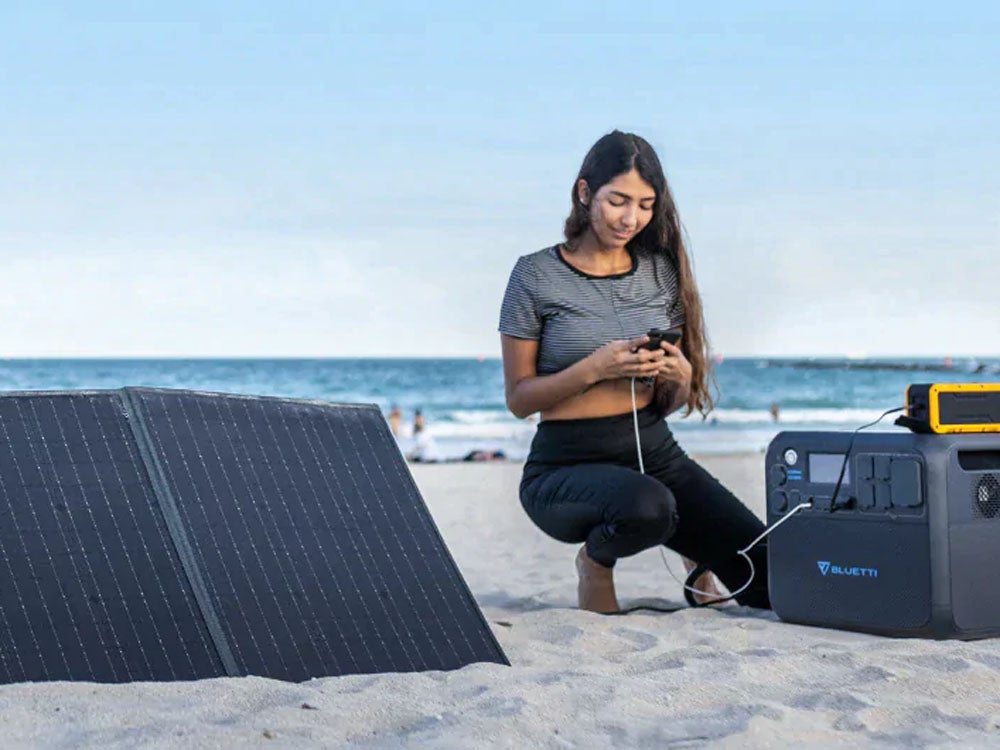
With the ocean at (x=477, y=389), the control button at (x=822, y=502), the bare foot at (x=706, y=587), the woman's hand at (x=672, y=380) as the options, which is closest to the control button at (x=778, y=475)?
the control button at (x=822, y=502)

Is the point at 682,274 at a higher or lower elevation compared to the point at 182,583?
higher

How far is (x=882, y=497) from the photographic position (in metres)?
3.56

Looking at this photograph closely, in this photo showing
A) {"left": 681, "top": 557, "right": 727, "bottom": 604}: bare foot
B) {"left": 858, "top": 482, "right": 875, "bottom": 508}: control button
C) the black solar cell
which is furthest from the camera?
{"left": 681, "top": 557, "right": 727, "bottom": 604}: bare foot

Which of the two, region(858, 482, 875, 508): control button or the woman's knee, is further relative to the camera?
the woman's knee

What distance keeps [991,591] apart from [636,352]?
115 cm

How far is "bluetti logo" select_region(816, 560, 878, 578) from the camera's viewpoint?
3625mm

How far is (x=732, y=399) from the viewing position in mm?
35344

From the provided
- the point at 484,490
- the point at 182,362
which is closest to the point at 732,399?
the point at 484,490

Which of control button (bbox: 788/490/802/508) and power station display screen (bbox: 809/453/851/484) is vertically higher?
power station display screen (bbox: 809/453/851/484)

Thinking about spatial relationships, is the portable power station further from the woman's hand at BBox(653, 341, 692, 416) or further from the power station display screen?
the woman's hand at BBox(653, 341, 692, 416)

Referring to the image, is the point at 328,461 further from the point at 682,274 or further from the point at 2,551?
the point at 682,274

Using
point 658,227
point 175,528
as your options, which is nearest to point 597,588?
point 658,227

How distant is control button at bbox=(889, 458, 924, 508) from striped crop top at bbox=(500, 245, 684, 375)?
3.05ft

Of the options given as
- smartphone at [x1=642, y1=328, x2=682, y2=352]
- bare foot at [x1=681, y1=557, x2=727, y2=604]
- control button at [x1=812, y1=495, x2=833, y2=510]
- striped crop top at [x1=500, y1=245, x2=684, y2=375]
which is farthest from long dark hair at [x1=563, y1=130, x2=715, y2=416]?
bare foot at [x1=681, y1=557, x2=727, y2=604]
